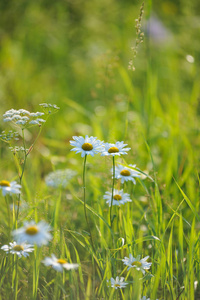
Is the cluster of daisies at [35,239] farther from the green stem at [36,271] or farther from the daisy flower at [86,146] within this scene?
the daisy flower at [86,146]

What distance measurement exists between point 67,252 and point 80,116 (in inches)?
89.7

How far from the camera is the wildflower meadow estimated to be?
1.16 meters

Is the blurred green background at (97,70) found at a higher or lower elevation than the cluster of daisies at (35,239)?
higher

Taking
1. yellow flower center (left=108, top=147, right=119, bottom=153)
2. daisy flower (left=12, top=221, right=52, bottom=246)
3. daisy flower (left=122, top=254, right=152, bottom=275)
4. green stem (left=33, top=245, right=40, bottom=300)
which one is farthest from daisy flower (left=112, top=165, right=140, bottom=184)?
daisy flower (left=12, top=221, right=52, bottom=246)

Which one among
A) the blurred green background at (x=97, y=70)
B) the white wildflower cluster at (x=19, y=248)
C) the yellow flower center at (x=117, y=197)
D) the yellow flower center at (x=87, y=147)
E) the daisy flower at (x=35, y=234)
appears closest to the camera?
the daisy flower at (x=35, y=234)

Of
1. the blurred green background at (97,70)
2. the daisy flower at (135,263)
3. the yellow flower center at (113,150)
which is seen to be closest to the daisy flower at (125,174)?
the yellow flower center at (113,150)

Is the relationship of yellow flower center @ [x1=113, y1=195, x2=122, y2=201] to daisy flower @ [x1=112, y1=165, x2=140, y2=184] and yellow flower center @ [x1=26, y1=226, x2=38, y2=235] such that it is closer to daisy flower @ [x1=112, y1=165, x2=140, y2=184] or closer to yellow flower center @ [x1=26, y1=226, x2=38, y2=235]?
daisy flower @ [x1=112, y1=165, x2=140, y2=184]

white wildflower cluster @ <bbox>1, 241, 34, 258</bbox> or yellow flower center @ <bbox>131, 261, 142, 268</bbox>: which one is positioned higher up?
white wildflower cluster @ <bbox>1, 241, 34, 258</bbox>

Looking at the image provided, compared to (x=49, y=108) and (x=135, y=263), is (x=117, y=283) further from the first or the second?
(x=49, y=108)

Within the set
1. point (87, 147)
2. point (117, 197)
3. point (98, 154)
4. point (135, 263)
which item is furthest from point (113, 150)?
point (98, 154)

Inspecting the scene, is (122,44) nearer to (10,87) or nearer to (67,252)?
(10,87)

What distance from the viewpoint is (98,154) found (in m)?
2.01

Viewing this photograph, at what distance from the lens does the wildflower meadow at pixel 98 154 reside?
3.82ft

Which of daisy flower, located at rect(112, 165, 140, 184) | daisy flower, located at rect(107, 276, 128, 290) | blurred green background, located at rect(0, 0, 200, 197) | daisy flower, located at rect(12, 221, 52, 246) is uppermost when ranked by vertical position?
blurred green background, located at rect(0, 0, 200, 197)
